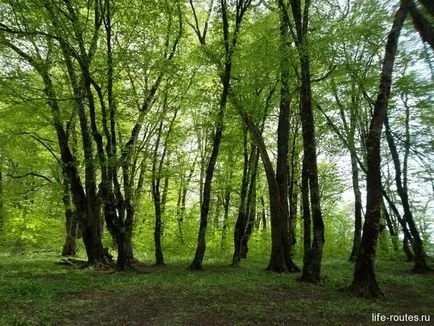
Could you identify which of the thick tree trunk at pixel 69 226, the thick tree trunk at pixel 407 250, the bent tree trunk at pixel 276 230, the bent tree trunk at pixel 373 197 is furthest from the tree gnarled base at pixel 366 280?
the thick tree trunk at pixel 69 226

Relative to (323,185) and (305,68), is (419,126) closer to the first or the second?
(305,68)

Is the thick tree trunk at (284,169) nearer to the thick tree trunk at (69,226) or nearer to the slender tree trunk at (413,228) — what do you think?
the slender tree trunk at (413,228)

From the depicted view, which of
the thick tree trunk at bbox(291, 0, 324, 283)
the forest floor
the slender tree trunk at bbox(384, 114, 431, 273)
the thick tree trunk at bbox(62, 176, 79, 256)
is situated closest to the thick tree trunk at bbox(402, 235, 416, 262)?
the slender tree trunk at bbox(384, 114, 431, 273)

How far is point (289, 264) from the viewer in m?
15.7

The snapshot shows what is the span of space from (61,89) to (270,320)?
45.0 ft

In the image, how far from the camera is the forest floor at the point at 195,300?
7430mm

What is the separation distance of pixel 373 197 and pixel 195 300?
5694 mm

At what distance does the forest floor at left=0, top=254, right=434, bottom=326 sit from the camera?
7.43 m

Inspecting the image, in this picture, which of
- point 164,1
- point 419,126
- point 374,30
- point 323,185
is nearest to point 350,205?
Result: point 323,185

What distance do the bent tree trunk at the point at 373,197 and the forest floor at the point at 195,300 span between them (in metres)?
0.53

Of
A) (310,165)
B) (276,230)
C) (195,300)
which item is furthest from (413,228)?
(195,300)

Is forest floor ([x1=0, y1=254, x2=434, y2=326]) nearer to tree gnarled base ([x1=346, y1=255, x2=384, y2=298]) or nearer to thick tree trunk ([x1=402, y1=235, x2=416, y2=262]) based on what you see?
tree gnarled base ([x1=346, y1=255, x2=384, y2=298])

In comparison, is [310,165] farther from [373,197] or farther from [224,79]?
[224,79]

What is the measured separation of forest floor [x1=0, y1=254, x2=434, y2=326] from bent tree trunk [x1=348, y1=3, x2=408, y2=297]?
0.53 m
